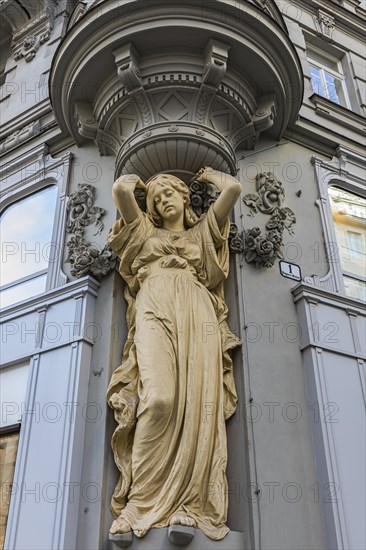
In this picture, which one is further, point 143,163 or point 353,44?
point 353,44

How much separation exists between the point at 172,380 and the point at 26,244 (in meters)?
3.13

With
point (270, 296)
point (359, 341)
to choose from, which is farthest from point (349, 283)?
point (270, 296)

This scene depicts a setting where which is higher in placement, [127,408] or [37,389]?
[37,389]

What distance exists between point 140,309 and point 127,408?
0.83 m

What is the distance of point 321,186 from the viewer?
6.68 metres

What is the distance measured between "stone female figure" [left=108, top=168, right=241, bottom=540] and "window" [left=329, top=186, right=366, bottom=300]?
1.75 m

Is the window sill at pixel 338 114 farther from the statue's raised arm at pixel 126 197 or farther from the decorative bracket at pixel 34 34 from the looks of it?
the decorative bracket at pixel 34 34

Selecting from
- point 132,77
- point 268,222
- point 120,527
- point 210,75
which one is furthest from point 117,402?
point 210,75

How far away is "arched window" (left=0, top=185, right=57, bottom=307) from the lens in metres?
6.46

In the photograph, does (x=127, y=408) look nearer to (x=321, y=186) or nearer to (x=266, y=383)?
(x=266, y=383)

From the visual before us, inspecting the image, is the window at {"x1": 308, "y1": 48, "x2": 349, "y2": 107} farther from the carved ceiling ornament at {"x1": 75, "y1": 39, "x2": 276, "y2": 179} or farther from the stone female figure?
the stone female figure

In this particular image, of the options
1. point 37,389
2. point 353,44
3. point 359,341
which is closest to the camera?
point 37,389

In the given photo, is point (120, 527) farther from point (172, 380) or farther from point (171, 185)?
point (171, 185)

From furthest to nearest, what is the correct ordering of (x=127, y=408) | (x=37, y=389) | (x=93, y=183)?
(x=93, y=183)
(x=37, y=389)
(x=127, y=408)
